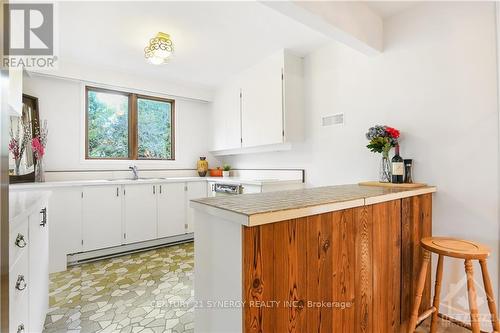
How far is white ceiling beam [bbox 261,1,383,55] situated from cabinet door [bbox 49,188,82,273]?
2.82 meters

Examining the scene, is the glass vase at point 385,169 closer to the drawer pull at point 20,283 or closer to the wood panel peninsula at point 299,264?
the wood panel peninsula at point 299,264

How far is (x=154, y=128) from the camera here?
12.8 ft

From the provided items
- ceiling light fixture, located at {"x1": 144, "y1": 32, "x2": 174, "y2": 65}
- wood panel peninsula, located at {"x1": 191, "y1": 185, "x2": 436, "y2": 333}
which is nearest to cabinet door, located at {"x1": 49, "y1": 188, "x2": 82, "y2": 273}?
ceiling light fixture, located at {"x1": 144, "y1": 32, "x2": 174, "y2": 65}

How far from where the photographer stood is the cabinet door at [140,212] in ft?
10.1

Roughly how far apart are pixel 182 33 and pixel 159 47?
0.28m

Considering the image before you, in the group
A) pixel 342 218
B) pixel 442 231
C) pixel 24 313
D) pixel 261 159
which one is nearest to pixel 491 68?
pixel 442 231

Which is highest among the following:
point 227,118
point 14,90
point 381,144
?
point 227,118

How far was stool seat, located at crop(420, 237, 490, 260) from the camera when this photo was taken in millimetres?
1300

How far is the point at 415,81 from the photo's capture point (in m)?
1.92

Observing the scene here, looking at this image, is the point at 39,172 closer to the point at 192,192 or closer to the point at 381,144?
the point at 192,192

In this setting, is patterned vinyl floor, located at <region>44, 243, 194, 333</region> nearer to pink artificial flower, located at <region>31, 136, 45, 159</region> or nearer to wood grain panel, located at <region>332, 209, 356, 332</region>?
wood grain panel, located at <region>332, 209, 356, 332</region>

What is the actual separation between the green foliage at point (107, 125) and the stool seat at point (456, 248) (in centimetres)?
378

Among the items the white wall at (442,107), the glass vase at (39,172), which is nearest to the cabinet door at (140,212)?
the glass vase at (39,172)

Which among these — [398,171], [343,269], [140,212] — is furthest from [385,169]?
[140,212]
